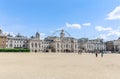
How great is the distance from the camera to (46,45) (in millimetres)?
178000

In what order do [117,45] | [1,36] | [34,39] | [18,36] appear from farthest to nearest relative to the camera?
1. [117,45]
2. [18,36]
3. [34,39]
4. [1,36]

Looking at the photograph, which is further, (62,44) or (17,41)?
(62,44)

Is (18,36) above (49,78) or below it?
above

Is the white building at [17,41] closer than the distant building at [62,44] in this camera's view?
Yes

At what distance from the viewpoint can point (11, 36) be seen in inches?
6978

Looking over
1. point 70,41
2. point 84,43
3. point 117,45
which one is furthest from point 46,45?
point 117,45

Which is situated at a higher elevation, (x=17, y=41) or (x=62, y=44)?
(x=17, y=41)

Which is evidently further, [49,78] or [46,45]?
[46,45]

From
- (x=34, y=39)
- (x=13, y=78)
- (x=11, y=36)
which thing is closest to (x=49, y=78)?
(x=13, y=78)

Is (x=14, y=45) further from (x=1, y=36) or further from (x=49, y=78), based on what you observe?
(x=49, y=78)

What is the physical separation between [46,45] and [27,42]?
53.1 ft

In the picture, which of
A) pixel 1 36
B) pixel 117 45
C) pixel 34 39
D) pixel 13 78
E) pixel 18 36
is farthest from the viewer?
pixel 117 45

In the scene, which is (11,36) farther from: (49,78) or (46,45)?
(49,78)

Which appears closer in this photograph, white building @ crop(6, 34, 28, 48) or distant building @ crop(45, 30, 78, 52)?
white building @ crop(6, 34, 28, 48)
